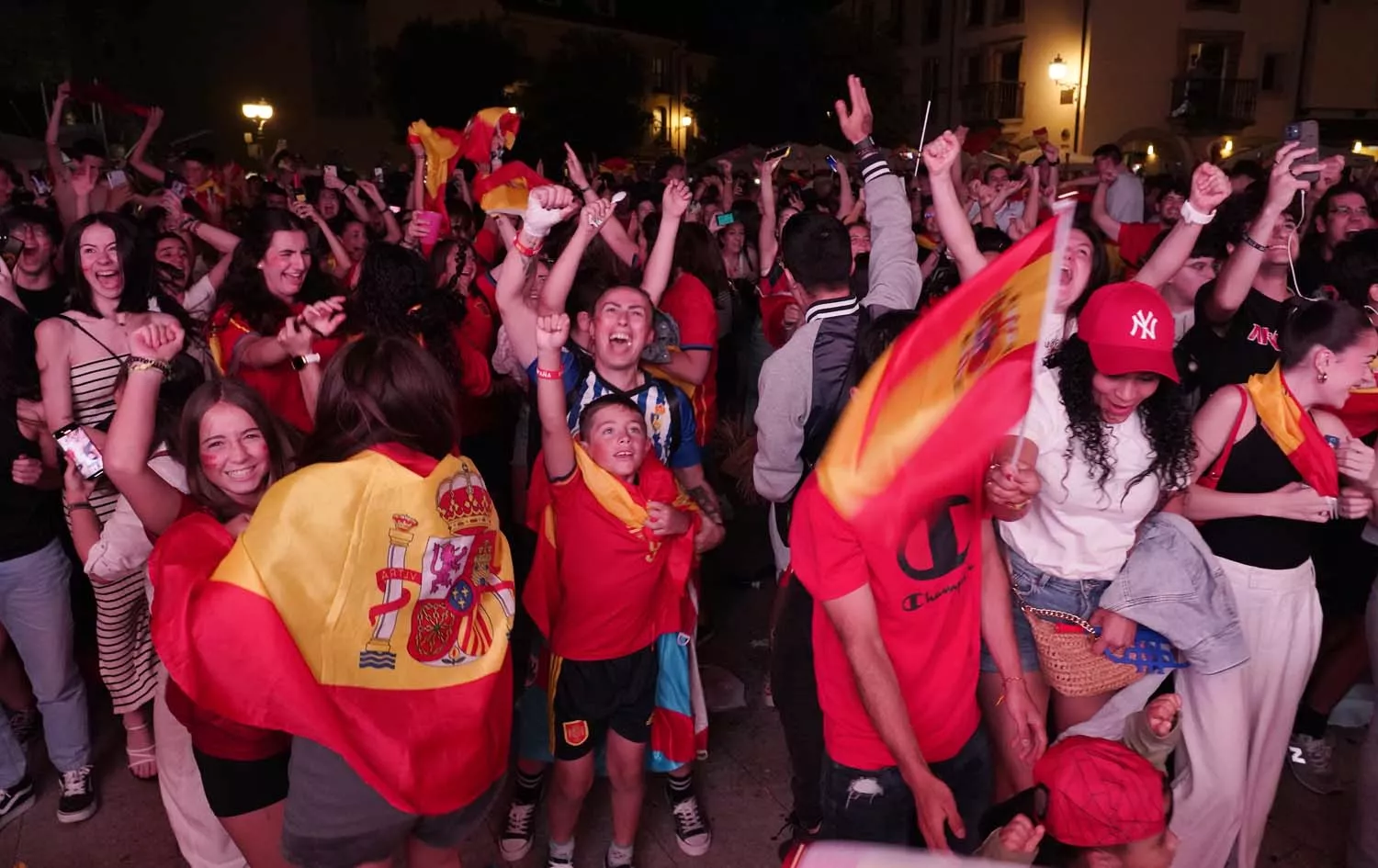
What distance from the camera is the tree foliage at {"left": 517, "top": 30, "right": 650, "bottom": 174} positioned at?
110 feet

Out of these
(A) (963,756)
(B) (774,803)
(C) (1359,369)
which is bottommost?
(B) (774,803)

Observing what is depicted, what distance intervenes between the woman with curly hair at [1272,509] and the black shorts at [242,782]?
2.40 metres

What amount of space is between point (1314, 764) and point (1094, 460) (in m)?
2.15

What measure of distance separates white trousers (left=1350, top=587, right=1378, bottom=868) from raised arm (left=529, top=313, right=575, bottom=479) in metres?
2.56

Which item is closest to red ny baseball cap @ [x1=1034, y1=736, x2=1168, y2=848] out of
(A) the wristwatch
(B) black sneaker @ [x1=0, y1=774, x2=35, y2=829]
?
(A) the wristwatch

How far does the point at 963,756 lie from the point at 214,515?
197 centimetres

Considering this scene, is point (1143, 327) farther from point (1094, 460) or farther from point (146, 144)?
point (146, 144)

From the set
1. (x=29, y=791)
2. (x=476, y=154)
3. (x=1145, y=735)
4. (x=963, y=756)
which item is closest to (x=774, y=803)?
(x=963, y=756)

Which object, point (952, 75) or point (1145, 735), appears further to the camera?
point (952, 75)

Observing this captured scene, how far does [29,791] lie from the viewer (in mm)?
3627

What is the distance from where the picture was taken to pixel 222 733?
227cm

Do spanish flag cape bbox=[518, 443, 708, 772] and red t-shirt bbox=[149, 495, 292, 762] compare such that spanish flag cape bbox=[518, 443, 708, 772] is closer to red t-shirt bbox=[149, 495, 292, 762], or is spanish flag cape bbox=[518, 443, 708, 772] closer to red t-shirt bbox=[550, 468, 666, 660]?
red t-shirt bbox=[550, 468, 666, 660]

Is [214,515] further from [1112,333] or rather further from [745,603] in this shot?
[745,603]

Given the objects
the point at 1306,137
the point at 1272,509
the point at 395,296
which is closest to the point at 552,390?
the point at 395,296
